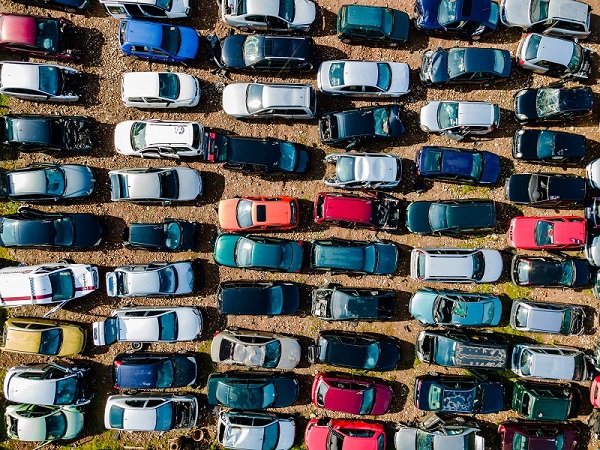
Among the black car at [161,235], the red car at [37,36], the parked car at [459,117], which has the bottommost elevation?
the black car at [161,235]

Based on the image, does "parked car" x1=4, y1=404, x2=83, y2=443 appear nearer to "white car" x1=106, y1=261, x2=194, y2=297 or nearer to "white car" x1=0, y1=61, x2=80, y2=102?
"white car" x1=106, y1=261, x2=194, y2=297

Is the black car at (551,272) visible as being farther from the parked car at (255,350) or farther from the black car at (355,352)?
the parked car at (255,350)

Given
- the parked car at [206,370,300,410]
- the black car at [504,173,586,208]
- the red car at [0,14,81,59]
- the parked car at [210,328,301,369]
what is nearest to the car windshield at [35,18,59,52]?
the red car at [0,14,81,59]

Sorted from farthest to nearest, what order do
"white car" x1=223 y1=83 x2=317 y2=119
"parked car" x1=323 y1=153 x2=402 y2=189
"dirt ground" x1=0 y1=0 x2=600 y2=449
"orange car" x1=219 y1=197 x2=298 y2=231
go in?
"dirt ground" x1=0 y1=0 x2=600 y2=449 → "orange car" x1=219 y1=197 x2=298 y2=231 → "parked car" x1=323 y1=153 x2=402 y2=189 → "white car" x1=223 y1=83 x2=317 y2=119

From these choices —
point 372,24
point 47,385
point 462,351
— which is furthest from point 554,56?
point 47,385

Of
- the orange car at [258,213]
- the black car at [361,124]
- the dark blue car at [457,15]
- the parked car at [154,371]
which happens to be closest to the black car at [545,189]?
the black car at [361,124]

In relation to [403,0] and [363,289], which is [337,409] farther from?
[403,0]

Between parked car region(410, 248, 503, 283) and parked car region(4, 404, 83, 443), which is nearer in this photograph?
parked car region(410, 248, 503, 283)
